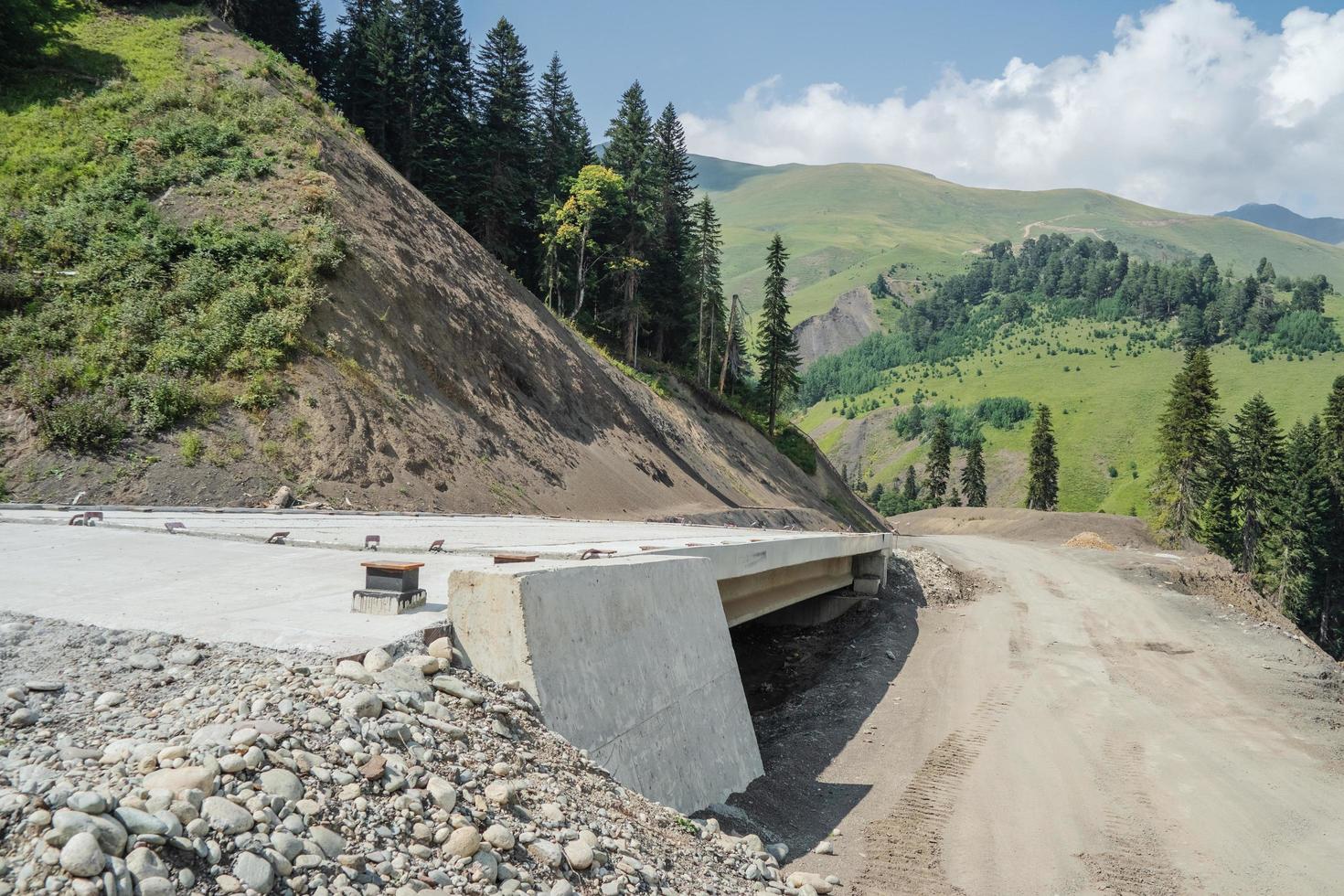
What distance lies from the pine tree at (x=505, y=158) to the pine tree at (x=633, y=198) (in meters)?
5.67

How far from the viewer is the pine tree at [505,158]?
44938 millimetres

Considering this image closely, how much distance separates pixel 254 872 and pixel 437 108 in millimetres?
47845

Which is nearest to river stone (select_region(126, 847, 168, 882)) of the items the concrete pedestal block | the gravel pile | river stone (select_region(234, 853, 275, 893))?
the gravel pile

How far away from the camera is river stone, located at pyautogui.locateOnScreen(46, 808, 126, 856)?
117 inches

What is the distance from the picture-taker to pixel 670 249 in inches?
2194

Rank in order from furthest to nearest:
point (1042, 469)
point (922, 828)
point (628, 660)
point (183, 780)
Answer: point (1042, 469) → point (922, 828) → point (628, 660) → point (183, 780)

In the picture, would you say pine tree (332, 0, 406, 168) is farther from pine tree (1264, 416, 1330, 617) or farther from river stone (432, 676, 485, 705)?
pine tree (1264, 416, 1330, 617)

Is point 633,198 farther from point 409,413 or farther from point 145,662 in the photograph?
point 145,662

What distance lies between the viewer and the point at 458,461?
21.9 meters

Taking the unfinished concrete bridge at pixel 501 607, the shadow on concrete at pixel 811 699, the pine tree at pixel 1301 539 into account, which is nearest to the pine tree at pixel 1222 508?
the pine tree at pixel 1301 539

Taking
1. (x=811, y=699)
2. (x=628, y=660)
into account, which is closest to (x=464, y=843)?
(x=628, y=660)

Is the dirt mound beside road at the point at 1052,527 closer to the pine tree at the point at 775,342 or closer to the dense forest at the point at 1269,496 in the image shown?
the dense forest at the point at 1269,496

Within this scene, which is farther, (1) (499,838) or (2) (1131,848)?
(2) (1131,848)

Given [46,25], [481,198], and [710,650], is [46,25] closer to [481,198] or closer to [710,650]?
[481,198]
